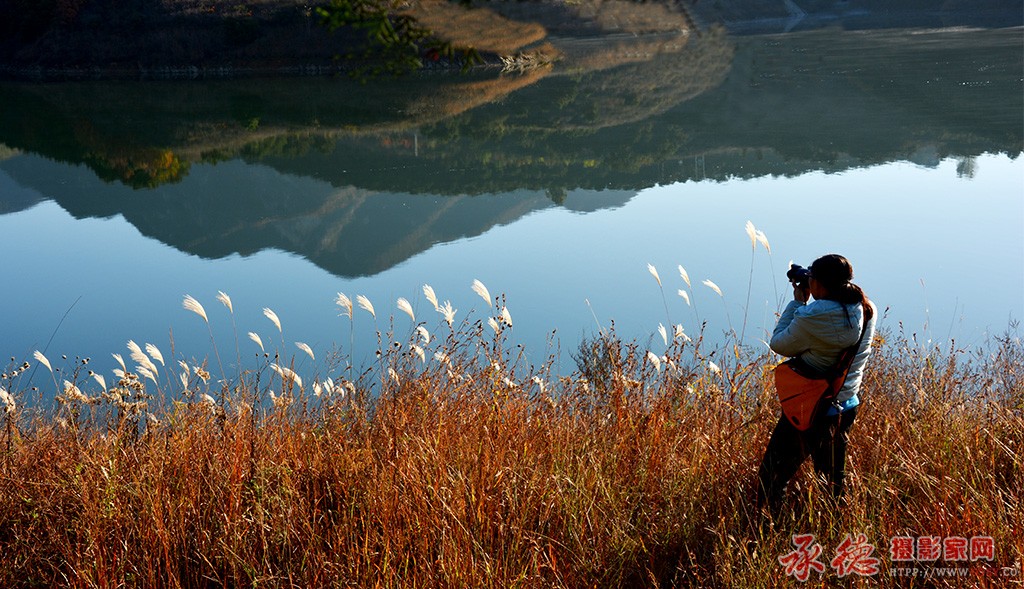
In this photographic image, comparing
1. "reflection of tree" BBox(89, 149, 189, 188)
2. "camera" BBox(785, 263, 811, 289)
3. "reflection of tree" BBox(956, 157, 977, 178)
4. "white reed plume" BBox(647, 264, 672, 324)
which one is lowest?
"reflection of tree" BBox(89, 149, 189, 188)

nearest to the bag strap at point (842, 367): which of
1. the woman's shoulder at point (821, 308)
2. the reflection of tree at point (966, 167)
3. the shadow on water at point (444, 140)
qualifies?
the woman's shoulder at point (821, 308)

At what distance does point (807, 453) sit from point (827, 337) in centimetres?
43

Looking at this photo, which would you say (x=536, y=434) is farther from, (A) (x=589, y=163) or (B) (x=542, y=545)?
(A) (x=589, y=163)

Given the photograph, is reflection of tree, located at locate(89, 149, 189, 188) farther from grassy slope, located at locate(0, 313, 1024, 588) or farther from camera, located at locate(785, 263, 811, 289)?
camera, located at locate(785, 263, 811, 289)

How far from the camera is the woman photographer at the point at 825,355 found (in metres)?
3.00

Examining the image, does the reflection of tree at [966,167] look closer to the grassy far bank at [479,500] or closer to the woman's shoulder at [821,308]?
the grassy far bank at [479,500]

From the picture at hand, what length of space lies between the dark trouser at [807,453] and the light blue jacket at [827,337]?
0.21 ft

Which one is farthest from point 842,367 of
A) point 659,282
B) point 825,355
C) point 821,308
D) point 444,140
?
point 444,140

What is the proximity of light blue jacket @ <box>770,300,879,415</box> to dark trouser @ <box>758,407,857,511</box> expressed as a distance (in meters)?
0.06

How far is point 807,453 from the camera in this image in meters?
3.09

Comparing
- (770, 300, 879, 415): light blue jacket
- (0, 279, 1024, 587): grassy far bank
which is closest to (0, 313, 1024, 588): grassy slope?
(0, 279, 1024, 587): grassy far bank

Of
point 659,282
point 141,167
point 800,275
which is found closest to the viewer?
point 800,275

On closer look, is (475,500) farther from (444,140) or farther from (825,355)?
(444,140)

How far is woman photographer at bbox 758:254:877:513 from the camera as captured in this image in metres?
3.00
